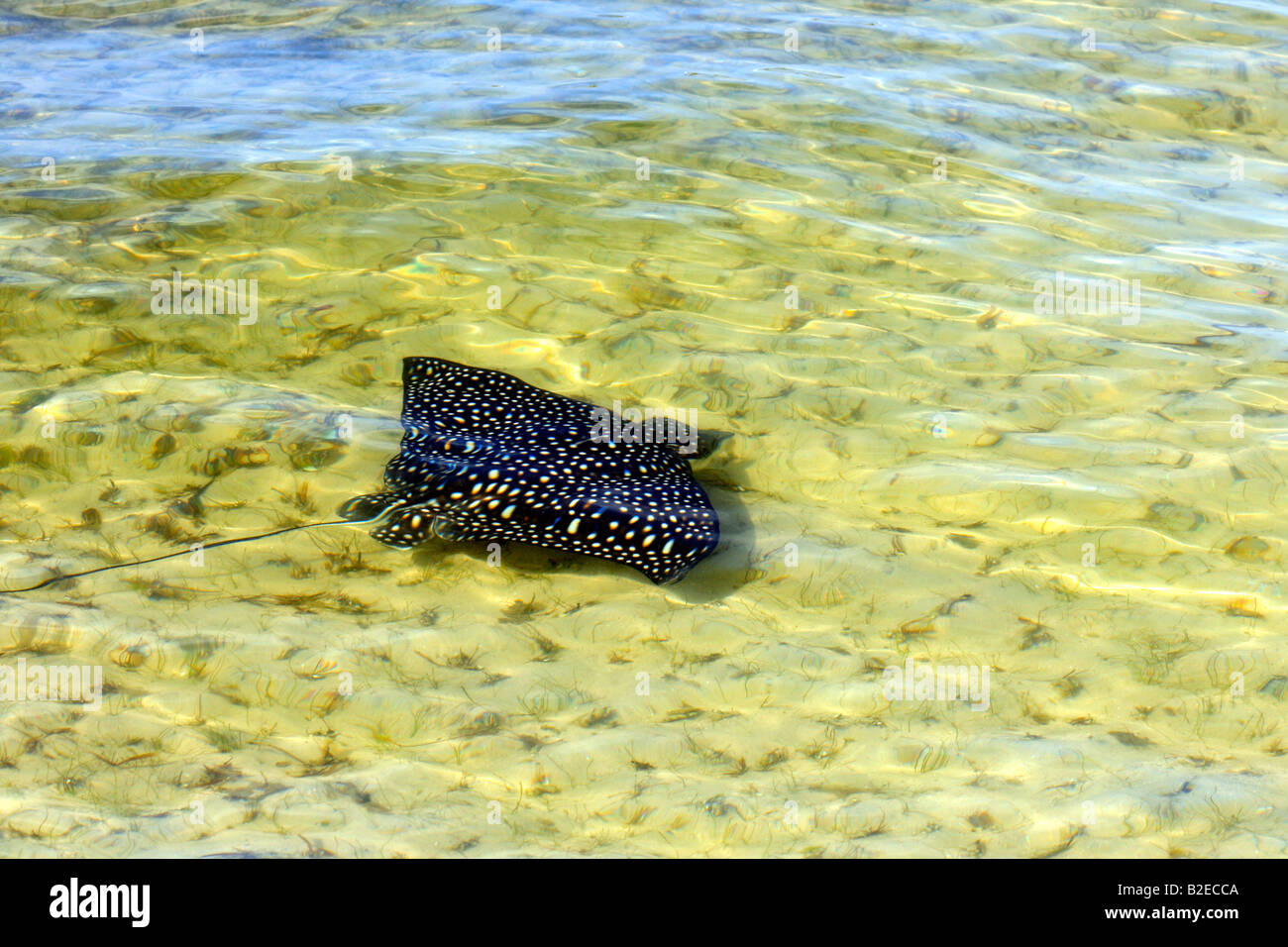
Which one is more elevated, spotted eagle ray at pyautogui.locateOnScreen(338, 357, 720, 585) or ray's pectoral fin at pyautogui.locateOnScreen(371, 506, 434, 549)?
spotted eagle ray at pyautogui.locateOnScreen(338, 357, 720, 585)

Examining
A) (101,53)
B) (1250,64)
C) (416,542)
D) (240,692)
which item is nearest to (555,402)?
(416,542)

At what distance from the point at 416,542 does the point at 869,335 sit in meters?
3.55

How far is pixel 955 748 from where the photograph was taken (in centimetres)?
399

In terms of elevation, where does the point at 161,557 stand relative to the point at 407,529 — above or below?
below

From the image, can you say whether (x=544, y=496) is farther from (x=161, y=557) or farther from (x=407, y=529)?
(x=161, y=557)

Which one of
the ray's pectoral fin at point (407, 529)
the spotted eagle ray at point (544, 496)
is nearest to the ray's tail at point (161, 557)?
the spotted eagle ray at point (544, 496)

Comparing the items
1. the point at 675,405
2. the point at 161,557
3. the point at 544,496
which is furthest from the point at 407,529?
the point at 675,405

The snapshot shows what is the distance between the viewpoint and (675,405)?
20.3 feet

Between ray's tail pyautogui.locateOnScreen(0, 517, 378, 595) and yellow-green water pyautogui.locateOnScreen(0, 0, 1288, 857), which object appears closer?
yellow-green water pyautogui.locateOnScreen(0, 0, 1288, 857)

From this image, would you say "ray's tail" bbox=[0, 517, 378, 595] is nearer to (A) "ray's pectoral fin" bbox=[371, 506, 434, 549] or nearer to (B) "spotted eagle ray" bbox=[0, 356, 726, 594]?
(B) "spotted eagle ray" bbox=[0, 356, 726, 594]

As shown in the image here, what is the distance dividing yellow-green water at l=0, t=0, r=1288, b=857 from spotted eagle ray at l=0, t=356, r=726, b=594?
29 centimetres

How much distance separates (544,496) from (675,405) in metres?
1.67

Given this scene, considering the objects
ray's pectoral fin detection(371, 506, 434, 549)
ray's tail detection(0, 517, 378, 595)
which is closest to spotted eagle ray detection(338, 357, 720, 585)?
ray's pectoral fin detection(371, 506, 434, 549)

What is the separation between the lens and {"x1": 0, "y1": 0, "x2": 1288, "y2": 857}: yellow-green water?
380cm
